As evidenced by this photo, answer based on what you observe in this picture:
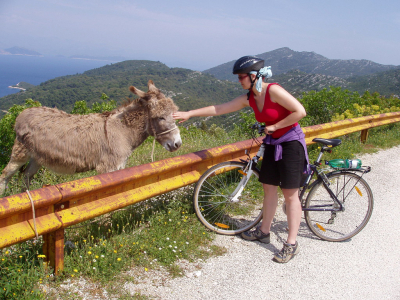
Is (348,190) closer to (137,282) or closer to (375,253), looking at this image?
(375,253)

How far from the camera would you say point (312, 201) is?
4043mm

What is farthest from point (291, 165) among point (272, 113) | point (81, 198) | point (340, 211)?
point (81, 198)

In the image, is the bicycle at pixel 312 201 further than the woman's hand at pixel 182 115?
No

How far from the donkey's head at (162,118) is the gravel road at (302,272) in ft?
4.93

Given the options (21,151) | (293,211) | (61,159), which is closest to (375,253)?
(293,211)

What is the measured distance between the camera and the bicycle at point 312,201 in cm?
368

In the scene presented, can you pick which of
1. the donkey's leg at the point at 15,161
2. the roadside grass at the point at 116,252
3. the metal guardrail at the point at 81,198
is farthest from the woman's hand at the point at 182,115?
the donkey's leg at the point at 15,161

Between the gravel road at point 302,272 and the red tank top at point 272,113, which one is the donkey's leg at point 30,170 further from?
the red tank top at point 272,113

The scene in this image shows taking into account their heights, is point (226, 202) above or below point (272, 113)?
below

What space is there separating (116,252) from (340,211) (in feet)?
9.45

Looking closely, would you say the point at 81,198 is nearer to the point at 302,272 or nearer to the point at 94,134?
the point at 94,134

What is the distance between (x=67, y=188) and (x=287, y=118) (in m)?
2.27

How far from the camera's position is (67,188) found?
252 centimetres

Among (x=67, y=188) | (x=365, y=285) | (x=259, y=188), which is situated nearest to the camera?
(x=67, y=188)
